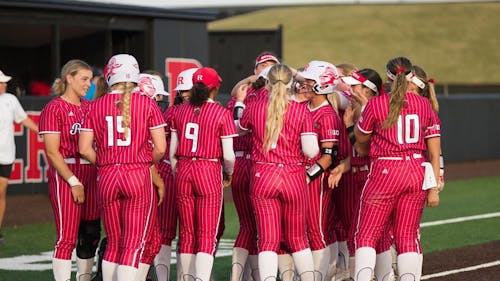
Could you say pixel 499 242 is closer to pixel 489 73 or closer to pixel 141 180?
pixel 141 180

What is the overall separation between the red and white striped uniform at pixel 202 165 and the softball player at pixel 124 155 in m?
0.41

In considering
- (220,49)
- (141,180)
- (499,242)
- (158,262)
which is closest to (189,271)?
(158,262)

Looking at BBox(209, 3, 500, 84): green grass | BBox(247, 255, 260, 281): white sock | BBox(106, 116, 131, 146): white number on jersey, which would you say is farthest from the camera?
BBox(209, 3, 500, 84): green grass

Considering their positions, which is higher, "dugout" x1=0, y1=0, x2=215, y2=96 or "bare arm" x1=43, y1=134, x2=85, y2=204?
"dugout" x1=0, y1=0, x2=215, y2=96

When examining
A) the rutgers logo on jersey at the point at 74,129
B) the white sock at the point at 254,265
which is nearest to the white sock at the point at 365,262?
the white sock at the point at 254,265

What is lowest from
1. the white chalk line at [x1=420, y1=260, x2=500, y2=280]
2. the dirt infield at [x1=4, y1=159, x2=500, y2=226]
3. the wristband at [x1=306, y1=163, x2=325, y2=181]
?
the white chalk line at [x1=420, y1=260, x2=500, y2=280]

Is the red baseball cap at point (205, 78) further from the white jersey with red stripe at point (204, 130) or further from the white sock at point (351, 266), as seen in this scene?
the white sock at point (351, 266)

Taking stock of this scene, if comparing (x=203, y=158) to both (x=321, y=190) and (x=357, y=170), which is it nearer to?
(x=321, y=190)

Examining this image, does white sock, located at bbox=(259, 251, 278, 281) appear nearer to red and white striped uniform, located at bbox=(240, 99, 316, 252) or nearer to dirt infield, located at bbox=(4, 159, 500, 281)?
red and white striped uniform, located at bbox=(240, 99, 316, 252)

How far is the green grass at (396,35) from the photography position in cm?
7425

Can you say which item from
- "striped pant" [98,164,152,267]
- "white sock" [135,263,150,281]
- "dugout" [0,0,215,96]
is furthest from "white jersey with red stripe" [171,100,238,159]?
"dugout" [0,0,215,96]

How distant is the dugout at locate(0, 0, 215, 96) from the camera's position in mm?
20491

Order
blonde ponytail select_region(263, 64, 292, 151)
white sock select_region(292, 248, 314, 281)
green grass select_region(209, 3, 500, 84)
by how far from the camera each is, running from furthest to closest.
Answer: green grass select_region(209, 3, 500, 84) < white sock select_region(292, 248, 314, 281) < blonde ponytail select_region(263, 64, 292, 151)

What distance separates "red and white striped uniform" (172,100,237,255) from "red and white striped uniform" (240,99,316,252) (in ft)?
0.97
